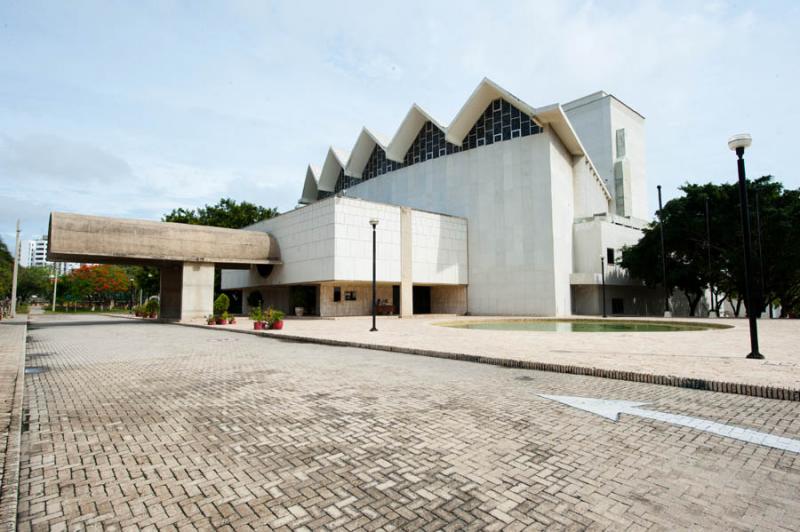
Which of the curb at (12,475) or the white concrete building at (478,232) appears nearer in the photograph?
the curb at (12,475)

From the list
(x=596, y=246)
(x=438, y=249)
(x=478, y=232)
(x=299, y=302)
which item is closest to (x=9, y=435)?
(x=438, y=249)

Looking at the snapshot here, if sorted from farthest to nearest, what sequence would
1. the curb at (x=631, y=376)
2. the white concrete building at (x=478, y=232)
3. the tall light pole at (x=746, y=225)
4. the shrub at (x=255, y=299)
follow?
the shrub at (x=255, y=299), the white concrete building at (x=478, y=232), the tall light pole at (x=746, y=225), the curb at (x=631, y=376)

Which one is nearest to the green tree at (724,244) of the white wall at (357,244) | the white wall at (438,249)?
the white wall at (438,249)

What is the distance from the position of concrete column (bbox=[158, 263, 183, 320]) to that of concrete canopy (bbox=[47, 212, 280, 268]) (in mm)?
2075

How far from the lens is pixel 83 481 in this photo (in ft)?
11.0

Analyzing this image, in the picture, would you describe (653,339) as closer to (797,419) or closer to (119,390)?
(797,419)

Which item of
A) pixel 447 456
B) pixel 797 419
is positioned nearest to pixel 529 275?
pixel 797 419

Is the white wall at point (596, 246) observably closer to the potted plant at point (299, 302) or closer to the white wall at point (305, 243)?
the white wall at point (305, 243)

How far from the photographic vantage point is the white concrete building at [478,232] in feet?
109

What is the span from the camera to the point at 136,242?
1056 inches

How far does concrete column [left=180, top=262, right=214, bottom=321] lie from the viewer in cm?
2927

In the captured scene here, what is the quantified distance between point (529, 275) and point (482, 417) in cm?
3117

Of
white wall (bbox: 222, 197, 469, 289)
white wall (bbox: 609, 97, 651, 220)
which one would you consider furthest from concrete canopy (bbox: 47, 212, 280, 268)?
white wall (bbox: 609, 97, 651, 220)

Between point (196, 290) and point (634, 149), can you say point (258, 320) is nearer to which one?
point (196, 290)
